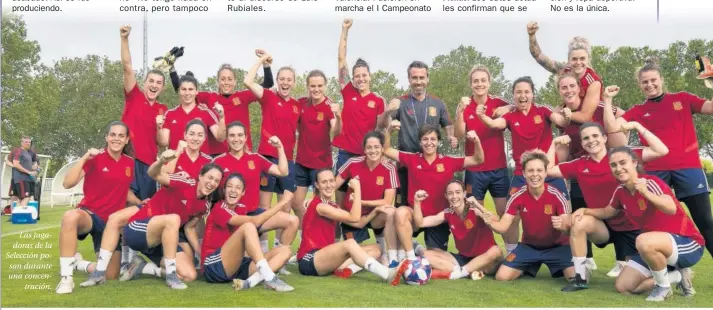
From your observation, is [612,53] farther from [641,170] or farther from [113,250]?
[113,250]

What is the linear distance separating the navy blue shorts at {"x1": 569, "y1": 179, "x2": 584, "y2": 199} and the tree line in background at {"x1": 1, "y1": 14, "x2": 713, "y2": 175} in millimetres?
12436

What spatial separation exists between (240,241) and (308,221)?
962mm

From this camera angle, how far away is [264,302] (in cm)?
577

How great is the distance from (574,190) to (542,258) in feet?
3.99

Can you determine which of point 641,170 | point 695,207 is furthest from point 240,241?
point 695,207

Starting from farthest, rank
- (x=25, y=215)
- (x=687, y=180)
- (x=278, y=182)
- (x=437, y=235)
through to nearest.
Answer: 1. (x=25, y=215)
2. (x=278, y=182)
3. (x=437, y=235)
4. (x=687, y=180)

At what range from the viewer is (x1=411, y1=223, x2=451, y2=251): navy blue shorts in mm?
7641

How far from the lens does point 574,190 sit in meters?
7.73

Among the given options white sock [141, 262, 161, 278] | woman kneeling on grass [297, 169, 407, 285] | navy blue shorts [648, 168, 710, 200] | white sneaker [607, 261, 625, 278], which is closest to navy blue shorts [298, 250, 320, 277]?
woman kneeling on grass [297, 169, 407, 285]

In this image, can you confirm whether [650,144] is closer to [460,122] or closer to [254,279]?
[460,122]

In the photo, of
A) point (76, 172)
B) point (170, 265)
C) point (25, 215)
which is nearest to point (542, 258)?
point (170, 265)

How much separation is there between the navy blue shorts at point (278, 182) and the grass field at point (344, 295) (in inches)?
67.1

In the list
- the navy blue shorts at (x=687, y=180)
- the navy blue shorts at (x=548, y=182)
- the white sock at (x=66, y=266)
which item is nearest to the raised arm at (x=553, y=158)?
the navy blue shorts at (x=548, y=182)

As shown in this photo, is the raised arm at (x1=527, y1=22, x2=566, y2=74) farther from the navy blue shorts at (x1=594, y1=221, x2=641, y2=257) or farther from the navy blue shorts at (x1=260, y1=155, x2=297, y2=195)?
the navy blue shorts at (x1=260, y1=155, x2=297, y2=195)
